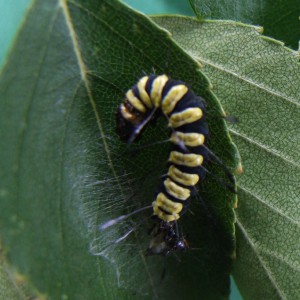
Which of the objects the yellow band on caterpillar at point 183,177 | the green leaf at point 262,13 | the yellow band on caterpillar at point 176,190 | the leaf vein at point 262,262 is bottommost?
the leaf vein at point 262,262

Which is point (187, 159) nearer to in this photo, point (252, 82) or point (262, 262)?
point (252, 82)

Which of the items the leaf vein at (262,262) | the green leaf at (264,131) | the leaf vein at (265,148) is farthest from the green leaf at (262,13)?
the leaf vein at (262,262)

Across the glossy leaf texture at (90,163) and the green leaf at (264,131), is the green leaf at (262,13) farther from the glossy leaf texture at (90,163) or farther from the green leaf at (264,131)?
the glossy leaf texture at (90,163)

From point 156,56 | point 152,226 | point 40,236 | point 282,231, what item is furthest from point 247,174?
point 40,236

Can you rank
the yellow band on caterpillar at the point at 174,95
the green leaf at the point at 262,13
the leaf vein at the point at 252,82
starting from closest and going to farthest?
1. the yellow band on caterpillar at the point at 174,95
2. the leaf vein at the point at 252,82
3. the green leaf at the point at 262,13

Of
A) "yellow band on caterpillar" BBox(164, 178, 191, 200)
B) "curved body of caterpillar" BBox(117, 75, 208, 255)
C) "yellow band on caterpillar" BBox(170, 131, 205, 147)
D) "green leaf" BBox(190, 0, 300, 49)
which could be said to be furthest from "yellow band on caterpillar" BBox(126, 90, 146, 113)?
"green leaf" BBox(190, 0, 300, 49)

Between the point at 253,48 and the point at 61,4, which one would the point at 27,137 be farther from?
the point at 253,48
